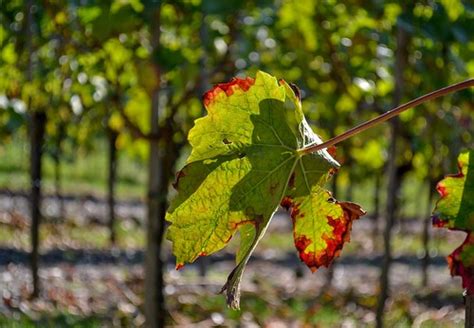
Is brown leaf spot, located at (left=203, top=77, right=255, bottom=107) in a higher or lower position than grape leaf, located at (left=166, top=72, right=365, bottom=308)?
higher

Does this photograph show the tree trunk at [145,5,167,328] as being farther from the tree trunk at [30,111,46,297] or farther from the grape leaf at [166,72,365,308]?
the grape leaf at [166,72,365,308]

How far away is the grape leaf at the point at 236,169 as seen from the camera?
2.94 ft

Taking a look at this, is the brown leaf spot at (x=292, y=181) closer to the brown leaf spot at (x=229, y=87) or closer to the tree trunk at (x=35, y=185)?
the brown leaf spot at (x=229, y=87)

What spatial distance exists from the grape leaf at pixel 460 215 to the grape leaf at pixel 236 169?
72mm

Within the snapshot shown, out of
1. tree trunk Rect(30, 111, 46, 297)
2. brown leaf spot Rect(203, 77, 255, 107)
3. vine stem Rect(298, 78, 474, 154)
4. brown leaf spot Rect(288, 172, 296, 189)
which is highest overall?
vine stem Rect(298, 78, 474, 154)

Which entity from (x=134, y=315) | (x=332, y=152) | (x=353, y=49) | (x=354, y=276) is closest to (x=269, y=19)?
(x=353, y=49)

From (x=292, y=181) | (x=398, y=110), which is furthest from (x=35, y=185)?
(x=398, y=110)

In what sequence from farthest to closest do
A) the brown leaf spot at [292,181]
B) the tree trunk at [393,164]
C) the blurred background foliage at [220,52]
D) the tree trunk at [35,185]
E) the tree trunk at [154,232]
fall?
the tree trunk at [35,185] < the tree trunk at [154,232] < the tree trunk at [393,164] < the blurred background foliage at [220,52] < the brown leaf spot at [292,181]

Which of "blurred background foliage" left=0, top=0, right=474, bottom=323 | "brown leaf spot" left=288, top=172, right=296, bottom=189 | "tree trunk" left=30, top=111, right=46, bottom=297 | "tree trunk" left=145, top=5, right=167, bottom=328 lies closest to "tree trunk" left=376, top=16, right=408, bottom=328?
"blurred background foliage" left=0, top=0, right=474, bottom=323

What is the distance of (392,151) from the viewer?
12.3 feet

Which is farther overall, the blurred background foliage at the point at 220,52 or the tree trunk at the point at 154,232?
the tree trunk at the point at 154,232

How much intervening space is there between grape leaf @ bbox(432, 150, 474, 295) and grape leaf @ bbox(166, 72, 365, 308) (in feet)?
0.24

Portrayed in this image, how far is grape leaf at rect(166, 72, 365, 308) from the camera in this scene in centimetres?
90

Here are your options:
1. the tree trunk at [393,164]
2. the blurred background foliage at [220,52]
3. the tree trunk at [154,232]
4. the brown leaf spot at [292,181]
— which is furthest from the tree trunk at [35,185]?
the brown leaf spot at [292,181]
